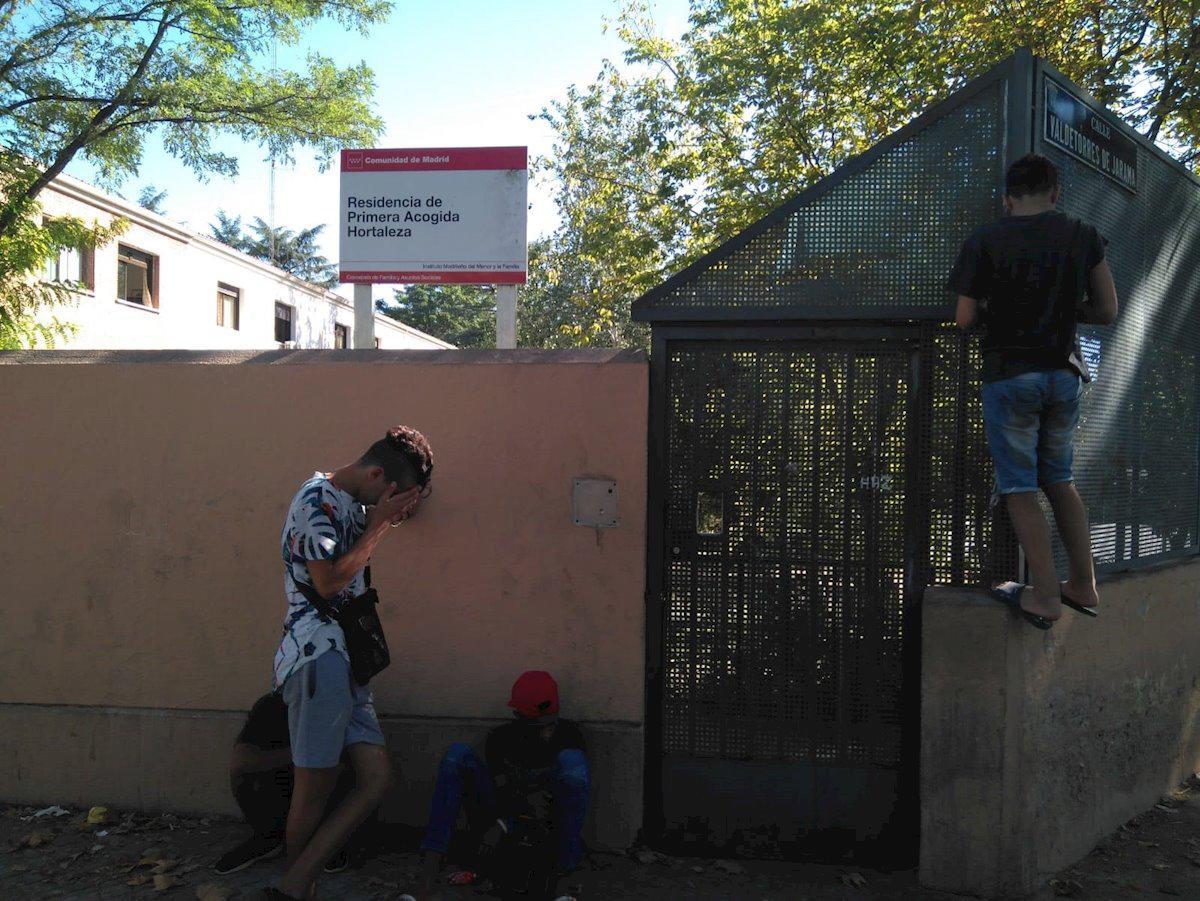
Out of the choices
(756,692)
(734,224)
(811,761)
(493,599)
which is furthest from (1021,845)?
(734,224)

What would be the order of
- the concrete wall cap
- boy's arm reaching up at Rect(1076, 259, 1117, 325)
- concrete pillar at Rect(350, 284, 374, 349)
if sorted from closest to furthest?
boy's arm reaching up at Rect(1076, 259, 1117, 325)
the concrete wall cap
concrete pillar at Rect(350, 284, 374, 349)

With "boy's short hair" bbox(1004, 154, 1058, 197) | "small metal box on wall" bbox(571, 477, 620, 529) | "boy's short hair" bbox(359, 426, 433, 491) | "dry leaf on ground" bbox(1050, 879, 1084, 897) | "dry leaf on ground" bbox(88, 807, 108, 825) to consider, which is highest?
→ "boy's short hair" bbox(1004, 154, 1058, 197)

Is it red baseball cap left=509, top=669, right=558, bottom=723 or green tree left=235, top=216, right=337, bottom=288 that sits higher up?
green tree left=235, top=216, right=337, bottom=288

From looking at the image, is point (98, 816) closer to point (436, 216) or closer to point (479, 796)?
point (479, 796)

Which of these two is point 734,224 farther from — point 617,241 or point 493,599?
point 493,599

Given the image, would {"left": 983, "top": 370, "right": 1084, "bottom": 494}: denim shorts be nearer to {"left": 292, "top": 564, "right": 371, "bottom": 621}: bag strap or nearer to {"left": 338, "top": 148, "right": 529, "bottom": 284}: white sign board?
{"left": 292, "top": 564, "right": 371, "bottom": 621}: bag strap

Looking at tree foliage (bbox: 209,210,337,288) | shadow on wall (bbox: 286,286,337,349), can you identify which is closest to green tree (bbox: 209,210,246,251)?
tree foliage (bbox: 209,210,337,288)

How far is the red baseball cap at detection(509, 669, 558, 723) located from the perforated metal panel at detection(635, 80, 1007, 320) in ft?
5.20

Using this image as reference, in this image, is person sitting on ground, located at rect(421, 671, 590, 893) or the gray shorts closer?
the gray shorts

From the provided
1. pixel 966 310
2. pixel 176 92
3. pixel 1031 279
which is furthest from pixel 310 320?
pixel 1031 279

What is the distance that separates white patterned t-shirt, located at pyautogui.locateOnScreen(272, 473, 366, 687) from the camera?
11.2 ft

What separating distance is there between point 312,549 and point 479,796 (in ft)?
3.93

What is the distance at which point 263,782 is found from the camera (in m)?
4.07

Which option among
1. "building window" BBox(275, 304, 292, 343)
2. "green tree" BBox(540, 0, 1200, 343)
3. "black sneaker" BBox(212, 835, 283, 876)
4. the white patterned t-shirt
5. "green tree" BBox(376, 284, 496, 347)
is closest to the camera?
the white patterned t-shirt
